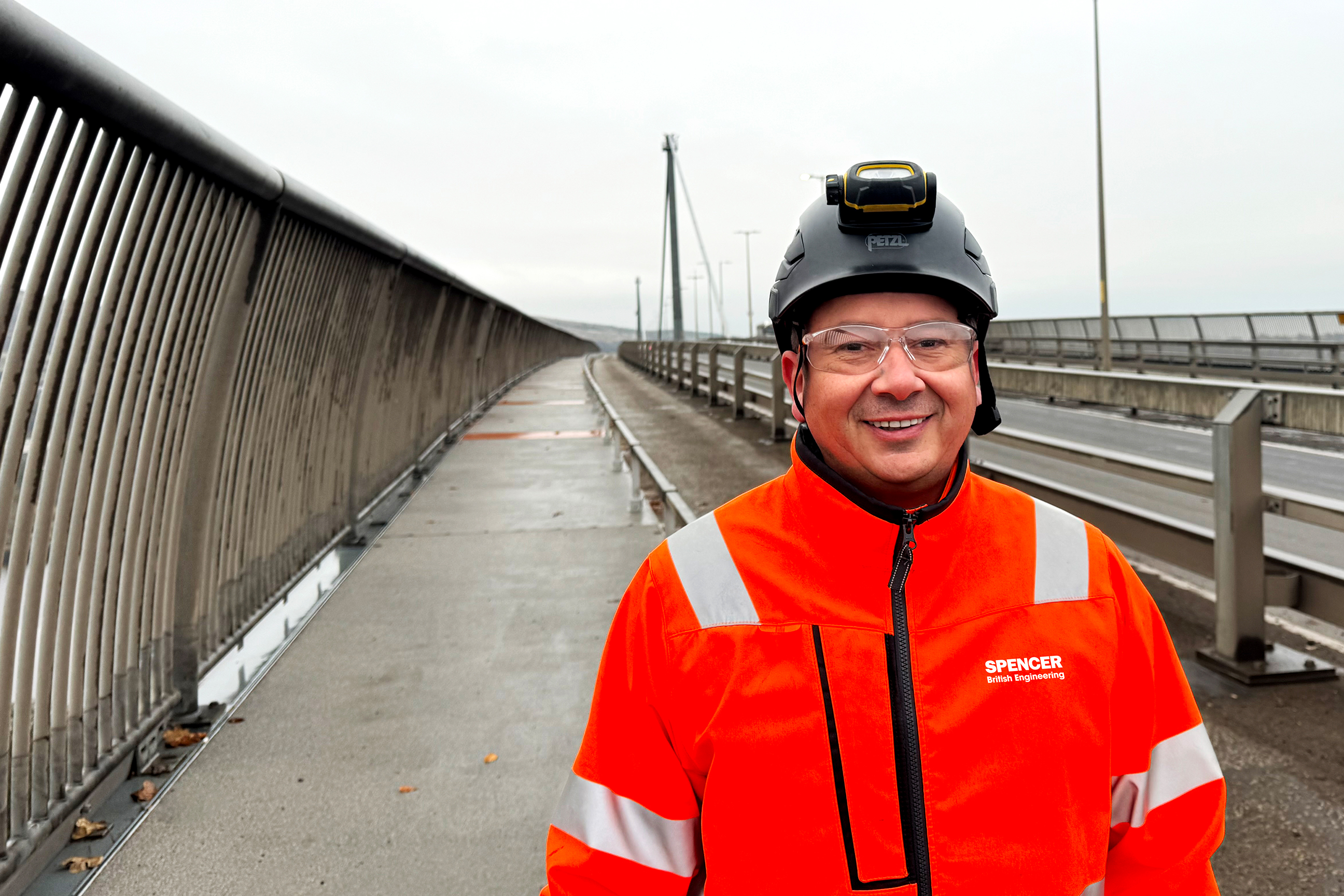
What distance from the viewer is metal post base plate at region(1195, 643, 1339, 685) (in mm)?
4137

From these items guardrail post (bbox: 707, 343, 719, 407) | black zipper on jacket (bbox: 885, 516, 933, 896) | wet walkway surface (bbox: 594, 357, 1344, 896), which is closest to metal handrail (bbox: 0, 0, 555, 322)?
black zipper on jacket (bbox: 885, 516, 933, 896)

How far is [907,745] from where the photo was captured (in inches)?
54.4

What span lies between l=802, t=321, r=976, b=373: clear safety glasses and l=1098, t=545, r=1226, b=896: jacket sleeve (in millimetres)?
441

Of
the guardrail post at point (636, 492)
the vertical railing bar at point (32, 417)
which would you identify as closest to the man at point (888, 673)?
the vertical railing bar at point (32, 417)

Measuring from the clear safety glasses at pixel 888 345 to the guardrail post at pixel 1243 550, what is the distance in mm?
3128

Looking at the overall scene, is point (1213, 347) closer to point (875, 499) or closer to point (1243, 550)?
point (1243, 550)

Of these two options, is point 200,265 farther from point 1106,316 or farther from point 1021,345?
point 1021,345

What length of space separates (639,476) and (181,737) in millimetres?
4485

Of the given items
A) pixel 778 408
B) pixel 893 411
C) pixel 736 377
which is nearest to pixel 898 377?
pixel 893 411

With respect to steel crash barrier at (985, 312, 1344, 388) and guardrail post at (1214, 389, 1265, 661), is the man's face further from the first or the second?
steel crash barrier at (985, 312, 1344, 388)

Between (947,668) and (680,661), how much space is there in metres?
0.38

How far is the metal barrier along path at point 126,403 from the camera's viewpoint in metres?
2.42

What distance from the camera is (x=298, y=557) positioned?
5.47 metres

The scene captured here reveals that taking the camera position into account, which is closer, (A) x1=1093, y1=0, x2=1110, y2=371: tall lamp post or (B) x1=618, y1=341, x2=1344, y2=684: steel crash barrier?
(B) x1=618, y1=341, x2=1344, y2=684: steel crash barrier
